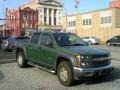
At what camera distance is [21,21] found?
4050 inches

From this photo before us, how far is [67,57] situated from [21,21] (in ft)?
308

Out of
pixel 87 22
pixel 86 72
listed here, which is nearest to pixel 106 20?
pixel 87 22

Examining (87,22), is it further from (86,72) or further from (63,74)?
(86,72)

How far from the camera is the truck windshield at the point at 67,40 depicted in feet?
37.6

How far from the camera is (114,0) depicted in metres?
98.2

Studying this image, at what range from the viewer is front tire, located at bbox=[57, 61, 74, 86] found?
1018 centimetres

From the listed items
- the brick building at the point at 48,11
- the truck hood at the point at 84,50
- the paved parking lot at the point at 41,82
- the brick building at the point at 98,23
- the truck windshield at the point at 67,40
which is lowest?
the paved parking lot at the point at 41,82

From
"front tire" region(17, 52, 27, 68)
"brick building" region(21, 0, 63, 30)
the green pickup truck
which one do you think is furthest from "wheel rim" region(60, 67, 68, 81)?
"brick building" region(21, 0, 63, 30)

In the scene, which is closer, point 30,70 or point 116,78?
Result: point 116,78

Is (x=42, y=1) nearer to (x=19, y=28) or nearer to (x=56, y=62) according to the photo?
(x=19, y=28)

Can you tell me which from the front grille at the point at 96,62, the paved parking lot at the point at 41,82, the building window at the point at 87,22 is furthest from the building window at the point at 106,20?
the front grille at the point at 96,62

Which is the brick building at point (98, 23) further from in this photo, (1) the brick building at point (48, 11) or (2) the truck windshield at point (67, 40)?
(2) the truck windshield at point (67, 40)

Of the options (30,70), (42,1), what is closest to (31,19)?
(42,1)

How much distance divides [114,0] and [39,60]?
89.3m
